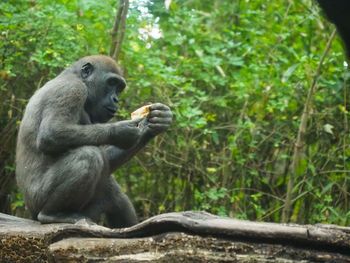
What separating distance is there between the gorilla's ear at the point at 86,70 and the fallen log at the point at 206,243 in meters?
1.98

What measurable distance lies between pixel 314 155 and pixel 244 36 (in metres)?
2.19

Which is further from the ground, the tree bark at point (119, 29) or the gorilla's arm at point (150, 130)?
the tree bark at point (119, 29)

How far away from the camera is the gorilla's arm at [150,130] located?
490 centimetres

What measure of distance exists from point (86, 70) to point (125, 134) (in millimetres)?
990

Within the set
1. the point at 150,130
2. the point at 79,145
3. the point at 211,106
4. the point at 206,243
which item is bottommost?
the point at 206,243

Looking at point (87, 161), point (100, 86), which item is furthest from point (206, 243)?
point (100, 86)

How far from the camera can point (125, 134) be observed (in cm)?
460

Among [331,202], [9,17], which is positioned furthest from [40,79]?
[331,202]

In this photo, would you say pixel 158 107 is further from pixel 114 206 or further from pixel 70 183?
pixel 70 183

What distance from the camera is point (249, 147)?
7.44 metres

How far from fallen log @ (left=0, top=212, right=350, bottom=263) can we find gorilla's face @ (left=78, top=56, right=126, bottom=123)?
1.58 m

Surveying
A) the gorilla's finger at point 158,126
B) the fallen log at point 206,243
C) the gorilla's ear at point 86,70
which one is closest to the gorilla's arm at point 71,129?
the gorilla's finger at point 158,126

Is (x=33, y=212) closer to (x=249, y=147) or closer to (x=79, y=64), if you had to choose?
(x=79, y=64)

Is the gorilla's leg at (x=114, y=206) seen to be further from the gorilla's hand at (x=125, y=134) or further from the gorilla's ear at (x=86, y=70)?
the gorilla's ear at (x=86, y=70)
